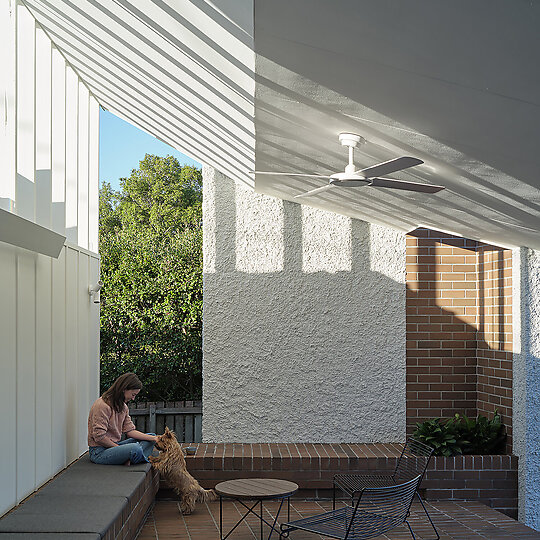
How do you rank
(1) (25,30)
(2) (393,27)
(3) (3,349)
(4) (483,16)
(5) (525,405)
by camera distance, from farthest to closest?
1. (5) (525,405)
2. (1) (25,30)
3. (3) (3,349)
4. (2) (393,27)
5. (4) (483,16)

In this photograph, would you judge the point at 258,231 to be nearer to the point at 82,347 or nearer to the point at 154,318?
the point at 82,347

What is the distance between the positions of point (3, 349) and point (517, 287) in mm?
5007

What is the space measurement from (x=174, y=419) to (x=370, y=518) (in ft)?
18.1

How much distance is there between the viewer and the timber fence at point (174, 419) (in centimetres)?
1023

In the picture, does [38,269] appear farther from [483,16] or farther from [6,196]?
[483,16]

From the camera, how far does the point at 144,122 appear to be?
7770mm

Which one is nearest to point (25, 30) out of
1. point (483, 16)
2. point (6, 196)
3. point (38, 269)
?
point (6, 196)

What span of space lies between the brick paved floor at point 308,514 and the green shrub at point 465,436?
573mm

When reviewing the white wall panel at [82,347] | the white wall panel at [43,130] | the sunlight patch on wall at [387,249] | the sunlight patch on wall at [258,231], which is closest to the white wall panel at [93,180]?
the white wall panel at [82,347]

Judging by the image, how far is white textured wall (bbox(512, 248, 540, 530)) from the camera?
7.38 metres

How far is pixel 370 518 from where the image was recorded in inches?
203

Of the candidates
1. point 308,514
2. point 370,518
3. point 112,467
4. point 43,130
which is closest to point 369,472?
point 308,514

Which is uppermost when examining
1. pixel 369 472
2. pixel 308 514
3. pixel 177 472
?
pixel 177 472

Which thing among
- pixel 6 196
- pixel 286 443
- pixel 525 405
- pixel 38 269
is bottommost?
pixel 286 443
